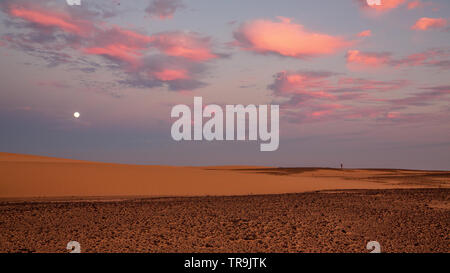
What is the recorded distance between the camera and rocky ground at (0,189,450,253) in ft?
33.5

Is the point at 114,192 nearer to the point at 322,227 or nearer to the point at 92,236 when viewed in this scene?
the point at 92,236

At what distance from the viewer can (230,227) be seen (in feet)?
40.7

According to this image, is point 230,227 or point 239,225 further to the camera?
point 239,225

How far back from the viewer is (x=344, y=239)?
10.9 metres

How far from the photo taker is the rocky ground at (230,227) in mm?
10203

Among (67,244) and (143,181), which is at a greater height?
(143,181)
